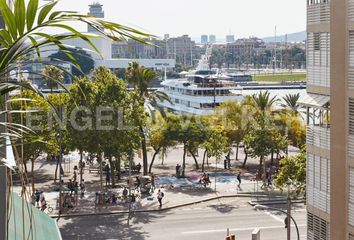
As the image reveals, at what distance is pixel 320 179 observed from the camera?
15.4 meters

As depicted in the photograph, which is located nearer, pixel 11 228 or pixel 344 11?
pixel 11 228

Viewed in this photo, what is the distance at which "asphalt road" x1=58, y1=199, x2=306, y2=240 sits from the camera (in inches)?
1209

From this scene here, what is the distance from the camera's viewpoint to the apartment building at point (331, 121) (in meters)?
13.8

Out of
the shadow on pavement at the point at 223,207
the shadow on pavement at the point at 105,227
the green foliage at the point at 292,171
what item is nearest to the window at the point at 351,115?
the green foliage at the point at 292,171

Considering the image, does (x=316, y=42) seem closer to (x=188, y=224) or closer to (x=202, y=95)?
(x=188, y=224)

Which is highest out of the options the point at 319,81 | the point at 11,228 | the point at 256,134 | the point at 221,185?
the point at 319,81

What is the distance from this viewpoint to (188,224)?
108 feet

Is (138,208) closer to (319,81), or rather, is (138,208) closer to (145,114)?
(145,114)

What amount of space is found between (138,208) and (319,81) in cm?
2282

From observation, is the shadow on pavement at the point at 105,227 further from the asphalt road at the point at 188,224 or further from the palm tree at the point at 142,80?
the palm tree at the point at 142,80

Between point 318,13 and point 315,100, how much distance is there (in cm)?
234

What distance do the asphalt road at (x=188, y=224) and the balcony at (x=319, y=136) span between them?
15.0 m

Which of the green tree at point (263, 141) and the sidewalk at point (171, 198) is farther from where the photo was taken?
the green tree at point (263, 141)

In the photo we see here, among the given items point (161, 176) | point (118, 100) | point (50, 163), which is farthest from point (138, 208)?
point (50, 163)
